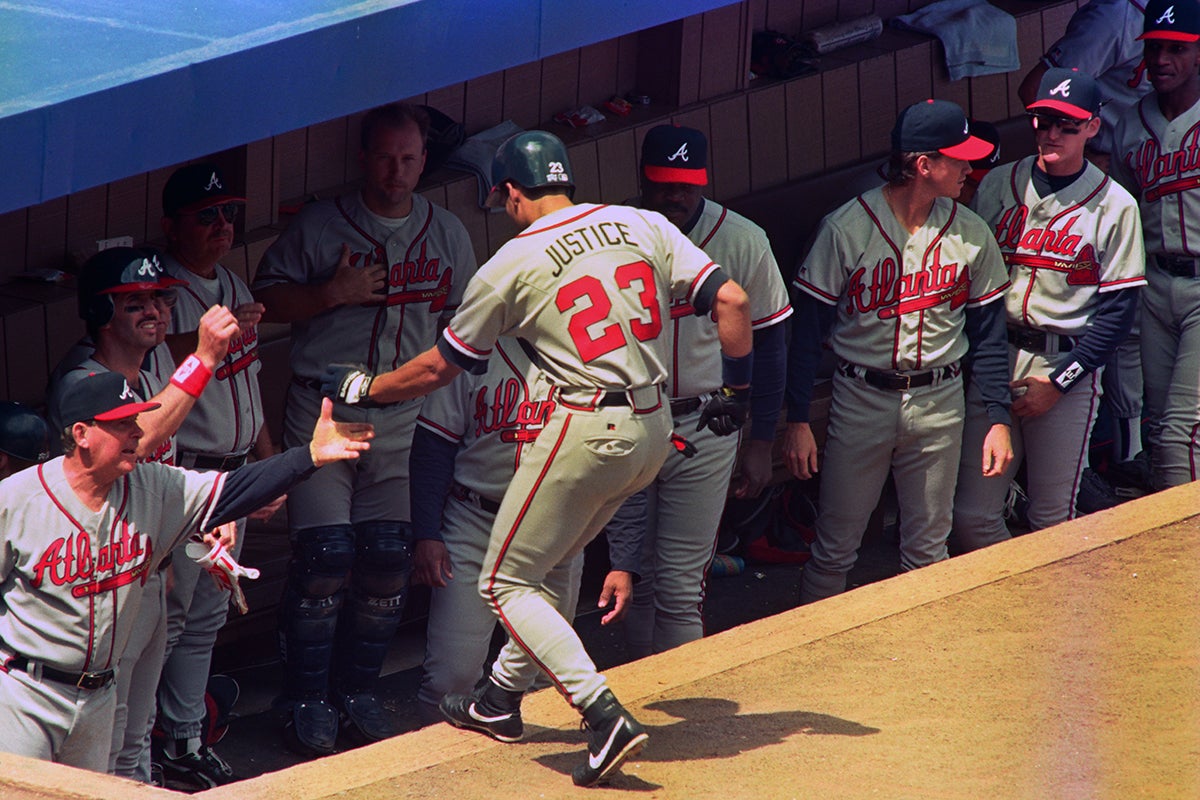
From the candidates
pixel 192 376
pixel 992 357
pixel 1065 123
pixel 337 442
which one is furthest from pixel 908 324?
pixel 192 376

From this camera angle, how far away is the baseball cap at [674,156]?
4.90 metres

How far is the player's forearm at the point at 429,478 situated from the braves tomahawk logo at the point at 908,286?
1.40 meters

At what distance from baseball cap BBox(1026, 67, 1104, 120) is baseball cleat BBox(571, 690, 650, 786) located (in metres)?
2.68

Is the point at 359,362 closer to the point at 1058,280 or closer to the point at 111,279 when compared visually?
the point at 111,279

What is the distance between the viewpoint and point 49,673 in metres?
3.87

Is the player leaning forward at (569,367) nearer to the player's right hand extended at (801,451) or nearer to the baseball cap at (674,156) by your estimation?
the baseball cap at (674,156)

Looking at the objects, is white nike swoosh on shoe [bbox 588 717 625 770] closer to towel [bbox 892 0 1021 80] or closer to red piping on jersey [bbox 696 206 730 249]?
red piping on jersey [bbox 696 206 730 249]

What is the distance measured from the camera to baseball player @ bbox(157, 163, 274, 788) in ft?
15.5

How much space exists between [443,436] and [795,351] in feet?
4.02

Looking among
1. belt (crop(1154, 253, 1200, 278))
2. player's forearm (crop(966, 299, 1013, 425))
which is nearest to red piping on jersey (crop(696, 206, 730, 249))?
player's forearm (crop(966, 299, 1013, 425))

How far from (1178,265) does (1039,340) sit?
2.55 feet

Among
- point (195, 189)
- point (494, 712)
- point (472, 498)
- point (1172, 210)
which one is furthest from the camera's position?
point (1172, 210)

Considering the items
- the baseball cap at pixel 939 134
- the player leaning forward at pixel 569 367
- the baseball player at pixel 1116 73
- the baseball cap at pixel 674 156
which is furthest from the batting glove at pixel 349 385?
the baseball player at pixel 1116 73

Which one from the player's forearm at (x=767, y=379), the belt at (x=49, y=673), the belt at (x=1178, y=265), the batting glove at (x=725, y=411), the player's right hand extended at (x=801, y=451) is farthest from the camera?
the belt at (x=1178, y=265)
